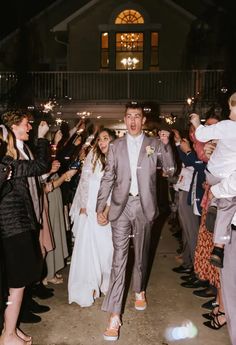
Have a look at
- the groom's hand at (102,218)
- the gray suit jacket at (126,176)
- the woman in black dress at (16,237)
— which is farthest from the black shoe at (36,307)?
the gray suit jacket at (126,176)

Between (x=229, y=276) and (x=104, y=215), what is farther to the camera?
(x=104, y=215)

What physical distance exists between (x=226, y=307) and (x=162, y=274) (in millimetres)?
2721

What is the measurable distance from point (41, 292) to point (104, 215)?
1387 millimetres

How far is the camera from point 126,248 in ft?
16.4

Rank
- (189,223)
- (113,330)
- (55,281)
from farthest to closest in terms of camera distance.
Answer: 1. (189,223)
2. (55,281)
3. (113,330)

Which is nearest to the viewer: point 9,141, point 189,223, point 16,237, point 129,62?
point 16,237

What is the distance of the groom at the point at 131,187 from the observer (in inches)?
197

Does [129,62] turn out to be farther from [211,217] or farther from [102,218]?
[211,217]

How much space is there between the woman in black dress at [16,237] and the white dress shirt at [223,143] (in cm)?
170

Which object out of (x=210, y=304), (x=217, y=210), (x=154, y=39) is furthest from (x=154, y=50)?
(x=217, y=210)

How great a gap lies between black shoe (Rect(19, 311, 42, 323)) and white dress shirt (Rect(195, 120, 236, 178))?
2.58m

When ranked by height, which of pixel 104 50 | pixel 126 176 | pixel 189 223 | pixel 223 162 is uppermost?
pixel 104 50

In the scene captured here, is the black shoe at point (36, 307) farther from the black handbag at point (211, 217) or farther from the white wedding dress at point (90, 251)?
the black handbag at point (211, 217)

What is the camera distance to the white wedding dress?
5543 millimetres
